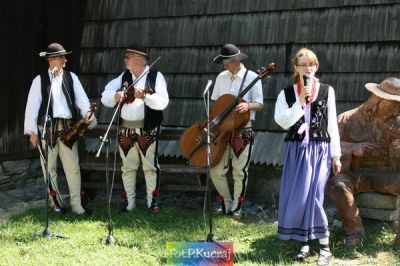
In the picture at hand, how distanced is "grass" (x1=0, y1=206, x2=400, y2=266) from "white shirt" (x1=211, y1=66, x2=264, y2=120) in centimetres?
124

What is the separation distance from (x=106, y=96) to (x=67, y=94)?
1.53 ft

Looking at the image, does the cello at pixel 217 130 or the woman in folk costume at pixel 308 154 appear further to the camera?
the cello at pixel 217 130

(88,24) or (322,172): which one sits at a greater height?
(88,24)

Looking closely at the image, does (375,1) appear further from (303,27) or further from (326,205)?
(326,205)

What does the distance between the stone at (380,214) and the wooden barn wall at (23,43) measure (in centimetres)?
497

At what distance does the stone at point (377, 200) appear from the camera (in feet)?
15.7

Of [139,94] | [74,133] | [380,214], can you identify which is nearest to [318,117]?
[380,214]

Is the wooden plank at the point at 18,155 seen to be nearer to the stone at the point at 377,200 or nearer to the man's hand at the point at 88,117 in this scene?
the man's hand at the point at 88,117

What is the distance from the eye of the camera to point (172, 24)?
712 centimetres

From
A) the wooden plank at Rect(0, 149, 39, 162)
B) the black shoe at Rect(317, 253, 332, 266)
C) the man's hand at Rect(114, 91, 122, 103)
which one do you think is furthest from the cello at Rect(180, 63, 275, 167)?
the wooden plank at Rect(0, 149, 39, 162)

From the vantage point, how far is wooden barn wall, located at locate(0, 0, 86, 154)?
769 centimetres

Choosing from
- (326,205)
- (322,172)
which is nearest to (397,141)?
(322,172)

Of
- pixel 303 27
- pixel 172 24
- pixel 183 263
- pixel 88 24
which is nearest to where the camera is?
pixel 183 263

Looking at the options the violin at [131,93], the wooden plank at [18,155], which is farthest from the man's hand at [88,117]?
the wooden plank at [18,155]
